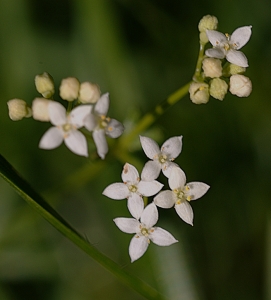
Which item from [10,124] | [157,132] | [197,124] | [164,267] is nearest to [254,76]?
[197,124]

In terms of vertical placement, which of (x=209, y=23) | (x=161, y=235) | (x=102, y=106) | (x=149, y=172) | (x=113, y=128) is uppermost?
(x=209, y=23)

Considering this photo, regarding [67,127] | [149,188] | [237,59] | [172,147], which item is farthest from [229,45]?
[67,127]

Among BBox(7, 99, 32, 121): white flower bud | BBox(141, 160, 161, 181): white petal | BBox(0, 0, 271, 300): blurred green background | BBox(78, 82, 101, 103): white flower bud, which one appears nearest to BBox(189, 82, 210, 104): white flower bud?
BBox(141, 160, 161, 181): white petal

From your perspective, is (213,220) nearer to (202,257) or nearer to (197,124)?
(202,257)

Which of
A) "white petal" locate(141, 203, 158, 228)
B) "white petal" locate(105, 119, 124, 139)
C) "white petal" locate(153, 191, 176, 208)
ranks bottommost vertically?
"white petal" locate(141, 203, 158, 228)

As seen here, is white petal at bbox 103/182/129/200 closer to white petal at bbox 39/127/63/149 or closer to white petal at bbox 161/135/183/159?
white petal at bbox 161/135/183/159

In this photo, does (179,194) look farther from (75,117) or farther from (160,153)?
(75,117)
